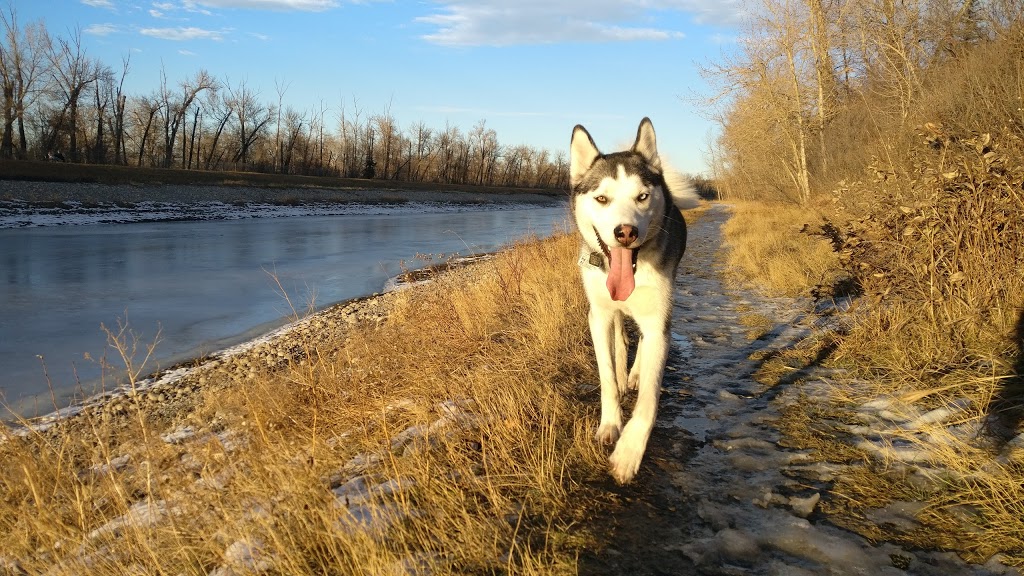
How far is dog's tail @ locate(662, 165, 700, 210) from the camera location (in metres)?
5.12

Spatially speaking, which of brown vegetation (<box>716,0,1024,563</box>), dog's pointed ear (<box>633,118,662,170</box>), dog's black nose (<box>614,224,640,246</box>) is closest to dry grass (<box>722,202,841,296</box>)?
brown vegetation (<box>716,0,1024,563</box>)

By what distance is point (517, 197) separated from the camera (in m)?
76.3

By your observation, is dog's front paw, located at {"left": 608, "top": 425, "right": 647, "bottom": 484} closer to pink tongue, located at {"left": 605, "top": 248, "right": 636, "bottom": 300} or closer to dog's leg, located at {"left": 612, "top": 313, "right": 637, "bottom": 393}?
pink tongue, located at {"left": 605, "top": 248, "right": 636, "bottom": 300}

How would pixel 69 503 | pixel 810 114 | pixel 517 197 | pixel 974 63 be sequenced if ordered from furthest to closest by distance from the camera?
1. pixel 517 197
2. pixel 810 114
3. pixel 974 63
4. pixel 69 503

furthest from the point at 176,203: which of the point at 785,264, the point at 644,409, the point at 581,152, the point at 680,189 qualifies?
the point at 644,409

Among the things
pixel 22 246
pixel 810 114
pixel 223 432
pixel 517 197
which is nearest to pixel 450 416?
pixel 223 432

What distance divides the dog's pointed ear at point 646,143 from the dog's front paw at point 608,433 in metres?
1.90

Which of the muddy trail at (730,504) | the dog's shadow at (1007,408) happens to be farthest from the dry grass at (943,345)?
the muddy trail at (730,504)

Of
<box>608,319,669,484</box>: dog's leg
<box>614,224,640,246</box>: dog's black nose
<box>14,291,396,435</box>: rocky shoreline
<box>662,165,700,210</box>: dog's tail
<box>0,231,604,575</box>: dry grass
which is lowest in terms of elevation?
<box>14,291,396,435</box>: rocky shoreline

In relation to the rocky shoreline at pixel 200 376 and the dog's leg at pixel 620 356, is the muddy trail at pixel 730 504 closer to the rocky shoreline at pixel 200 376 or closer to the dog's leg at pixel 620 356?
the dog's leg at pixel 620 356

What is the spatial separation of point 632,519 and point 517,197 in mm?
74661

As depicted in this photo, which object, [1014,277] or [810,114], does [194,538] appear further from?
[810,114]

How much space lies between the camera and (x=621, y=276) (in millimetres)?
3594

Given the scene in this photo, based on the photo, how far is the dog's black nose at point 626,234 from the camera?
336cm
